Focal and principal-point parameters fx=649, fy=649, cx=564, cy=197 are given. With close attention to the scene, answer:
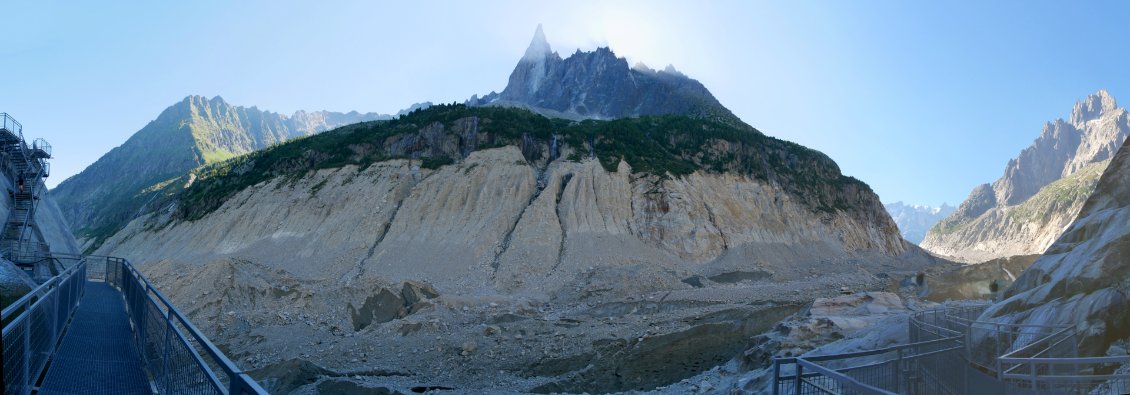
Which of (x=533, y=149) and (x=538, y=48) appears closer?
(x=533, y=149)

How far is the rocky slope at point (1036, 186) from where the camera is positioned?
13288cm

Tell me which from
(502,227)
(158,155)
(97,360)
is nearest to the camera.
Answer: (97,360)

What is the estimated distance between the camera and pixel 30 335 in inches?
275

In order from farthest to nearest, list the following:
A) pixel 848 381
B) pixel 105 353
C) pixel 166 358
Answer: pixel 105 353
pixel 166 358
pixel 848 381

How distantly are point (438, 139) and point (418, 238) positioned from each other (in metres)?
14.9

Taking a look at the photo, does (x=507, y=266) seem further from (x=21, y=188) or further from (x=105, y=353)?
(x=105, y=353)

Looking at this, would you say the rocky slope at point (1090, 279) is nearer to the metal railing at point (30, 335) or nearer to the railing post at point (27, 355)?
the metal railing at point (30, 335)

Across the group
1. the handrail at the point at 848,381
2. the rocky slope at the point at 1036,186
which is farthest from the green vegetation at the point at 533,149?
the rocky slope at the point at 1036,186

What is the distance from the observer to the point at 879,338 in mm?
13188

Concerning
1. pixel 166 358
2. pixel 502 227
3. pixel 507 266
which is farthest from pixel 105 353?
pixel 502 227

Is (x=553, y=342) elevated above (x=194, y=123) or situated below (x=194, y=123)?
below

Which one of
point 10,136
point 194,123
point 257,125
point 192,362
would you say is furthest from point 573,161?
point 257,125

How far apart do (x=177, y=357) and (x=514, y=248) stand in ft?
116

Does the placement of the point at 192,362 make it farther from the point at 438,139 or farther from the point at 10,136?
the point at 438,139
